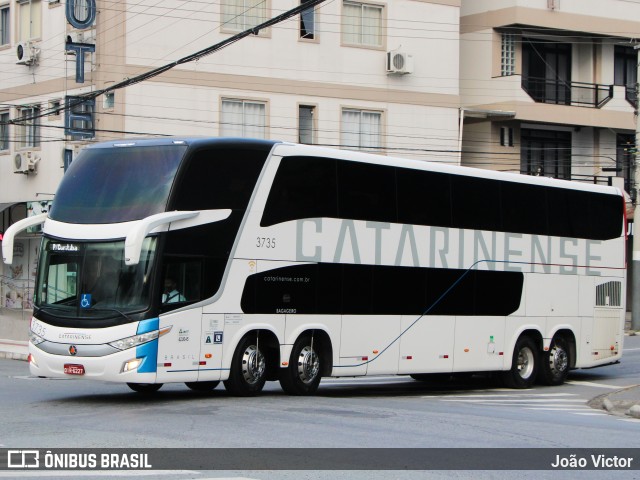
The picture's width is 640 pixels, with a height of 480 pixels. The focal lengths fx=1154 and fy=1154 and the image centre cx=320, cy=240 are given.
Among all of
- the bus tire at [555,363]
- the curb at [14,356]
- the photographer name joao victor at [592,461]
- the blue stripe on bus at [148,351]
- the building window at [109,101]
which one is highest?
the building window at [109,101]

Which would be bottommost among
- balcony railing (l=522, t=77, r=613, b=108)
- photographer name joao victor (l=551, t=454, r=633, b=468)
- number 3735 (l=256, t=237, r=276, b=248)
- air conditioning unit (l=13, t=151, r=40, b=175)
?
photographer name joao victor (l=551, t=454, r=633, b=468)

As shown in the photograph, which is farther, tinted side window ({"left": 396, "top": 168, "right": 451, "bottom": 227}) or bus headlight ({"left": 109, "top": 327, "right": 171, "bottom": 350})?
tinted side window ({"left": 396, "top": 168, "right": 451, "bottom": 227})

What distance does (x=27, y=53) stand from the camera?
41.2 metres

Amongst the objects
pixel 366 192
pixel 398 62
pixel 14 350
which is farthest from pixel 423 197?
pixel 398 62

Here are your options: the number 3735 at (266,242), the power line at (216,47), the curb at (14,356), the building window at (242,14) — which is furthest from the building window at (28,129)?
the number 3735 at (266,242)

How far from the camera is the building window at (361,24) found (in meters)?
42.6

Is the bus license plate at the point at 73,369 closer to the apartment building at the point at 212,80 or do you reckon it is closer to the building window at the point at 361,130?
the apartment building at the point at 212,80

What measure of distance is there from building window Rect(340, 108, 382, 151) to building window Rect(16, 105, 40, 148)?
11.0 meters

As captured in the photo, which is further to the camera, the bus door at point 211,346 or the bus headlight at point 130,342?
the bus door at point 211,346

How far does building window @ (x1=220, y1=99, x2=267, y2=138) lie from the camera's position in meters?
40.1

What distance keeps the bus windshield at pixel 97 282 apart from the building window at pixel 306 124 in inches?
944

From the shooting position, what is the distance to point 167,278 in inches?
697

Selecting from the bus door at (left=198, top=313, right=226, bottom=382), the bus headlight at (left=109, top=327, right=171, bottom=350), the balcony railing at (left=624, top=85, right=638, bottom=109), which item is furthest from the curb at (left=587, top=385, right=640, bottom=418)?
the balcony railing at (left=624, top=85, right=638, bottom=109)

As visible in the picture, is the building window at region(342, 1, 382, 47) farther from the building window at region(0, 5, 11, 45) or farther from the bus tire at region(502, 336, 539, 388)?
the bus tire at region(502, 336, 539, 388)
